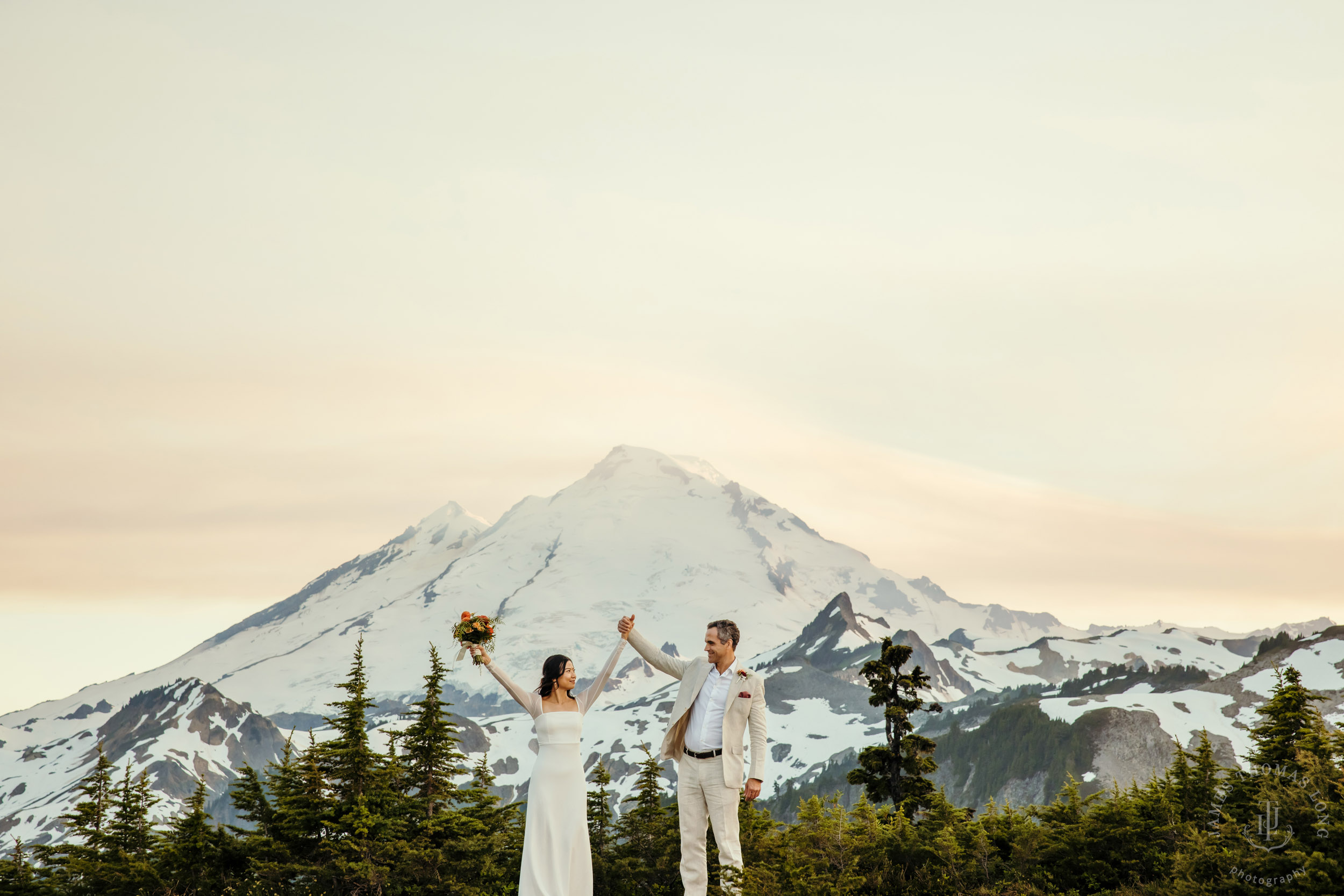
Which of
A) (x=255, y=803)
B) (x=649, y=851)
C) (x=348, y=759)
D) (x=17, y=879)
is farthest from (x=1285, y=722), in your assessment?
(x=17, y=879)

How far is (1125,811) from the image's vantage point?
13.9 m

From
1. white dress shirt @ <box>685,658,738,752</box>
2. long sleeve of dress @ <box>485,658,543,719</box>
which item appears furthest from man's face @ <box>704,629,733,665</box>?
long sleeve of dress @ <box>485,658,543,719</box>

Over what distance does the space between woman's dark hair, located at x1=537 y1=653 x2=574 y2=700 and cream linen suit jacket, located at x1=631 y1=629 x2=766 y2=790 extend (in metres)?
0.93

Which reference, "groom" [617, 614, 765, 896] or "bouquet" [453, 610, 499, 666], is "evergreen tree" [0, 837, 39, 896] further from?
"groom" [617, 614, 765, 896]

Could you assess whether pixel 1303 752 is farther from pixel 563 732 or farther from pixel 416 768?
pixel 416 768

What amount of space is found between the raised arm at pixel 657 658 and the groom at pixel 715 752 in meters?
0.43

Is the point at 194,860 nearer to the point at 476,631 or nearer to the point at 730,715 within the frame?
the point at 476,631

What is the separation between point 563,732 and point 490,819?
5316 mm

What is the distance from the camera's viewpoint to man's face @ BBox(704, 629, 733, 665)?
12516mm

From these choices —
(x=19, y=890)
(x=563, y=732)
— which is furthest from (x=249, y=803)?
(x=563, y=732)

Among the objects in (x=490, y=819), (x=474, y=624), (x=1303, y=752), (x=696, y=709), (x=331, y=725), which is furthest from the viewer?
(x=331, y=725)

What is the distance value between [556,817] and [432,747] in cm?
747

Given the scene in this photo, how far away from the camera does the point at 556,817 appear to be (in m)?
12.1

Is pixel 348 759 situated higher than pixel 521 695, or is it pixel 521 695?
pixel 521 695
